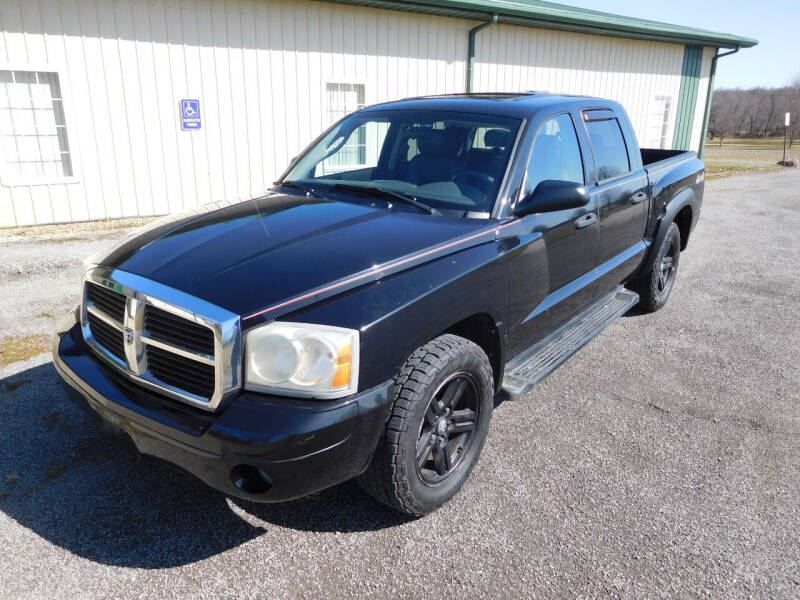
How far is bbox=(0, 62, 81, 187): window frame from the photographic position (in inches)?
304

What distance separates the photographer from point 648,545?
99.4 inches

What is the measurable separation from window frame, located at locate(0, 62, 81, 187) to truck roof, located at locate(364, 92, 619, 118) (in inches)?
238

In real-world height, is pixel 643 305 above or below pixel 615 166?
below

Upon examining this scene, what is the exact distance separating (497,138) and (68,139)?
729cm

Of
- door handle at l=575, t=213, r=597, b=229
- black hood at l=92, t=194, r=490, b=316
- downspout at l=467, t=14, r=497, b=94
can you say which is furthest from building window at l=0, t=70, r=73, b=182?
door handle at l=575, t=213, r=597, b=229

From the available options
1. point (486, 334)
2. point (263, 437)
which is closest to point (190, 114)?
point (486, 334)

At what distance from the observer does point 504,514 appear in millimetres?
2715

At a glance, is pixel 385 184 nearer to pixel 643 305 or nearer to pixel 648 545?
pixel 648 545

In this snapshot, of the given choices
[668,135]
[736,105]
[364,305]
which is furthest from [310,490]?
[736,105]

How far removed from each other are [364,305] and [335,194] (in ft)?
4.24

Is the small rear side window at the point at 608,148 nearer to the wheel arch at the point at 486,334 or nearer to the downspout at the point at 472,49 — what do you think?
the wheel arch at the point at 486,334

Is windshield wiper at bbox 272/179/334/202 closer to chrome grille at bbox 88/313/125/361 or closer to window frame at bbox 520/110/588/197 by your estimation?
window frame at bbox 520/110/588/197

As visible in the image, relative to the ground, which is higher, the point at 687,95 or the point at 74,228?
the point at 687,95

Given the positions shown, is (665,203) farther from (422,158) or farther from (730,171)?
(730,171)
